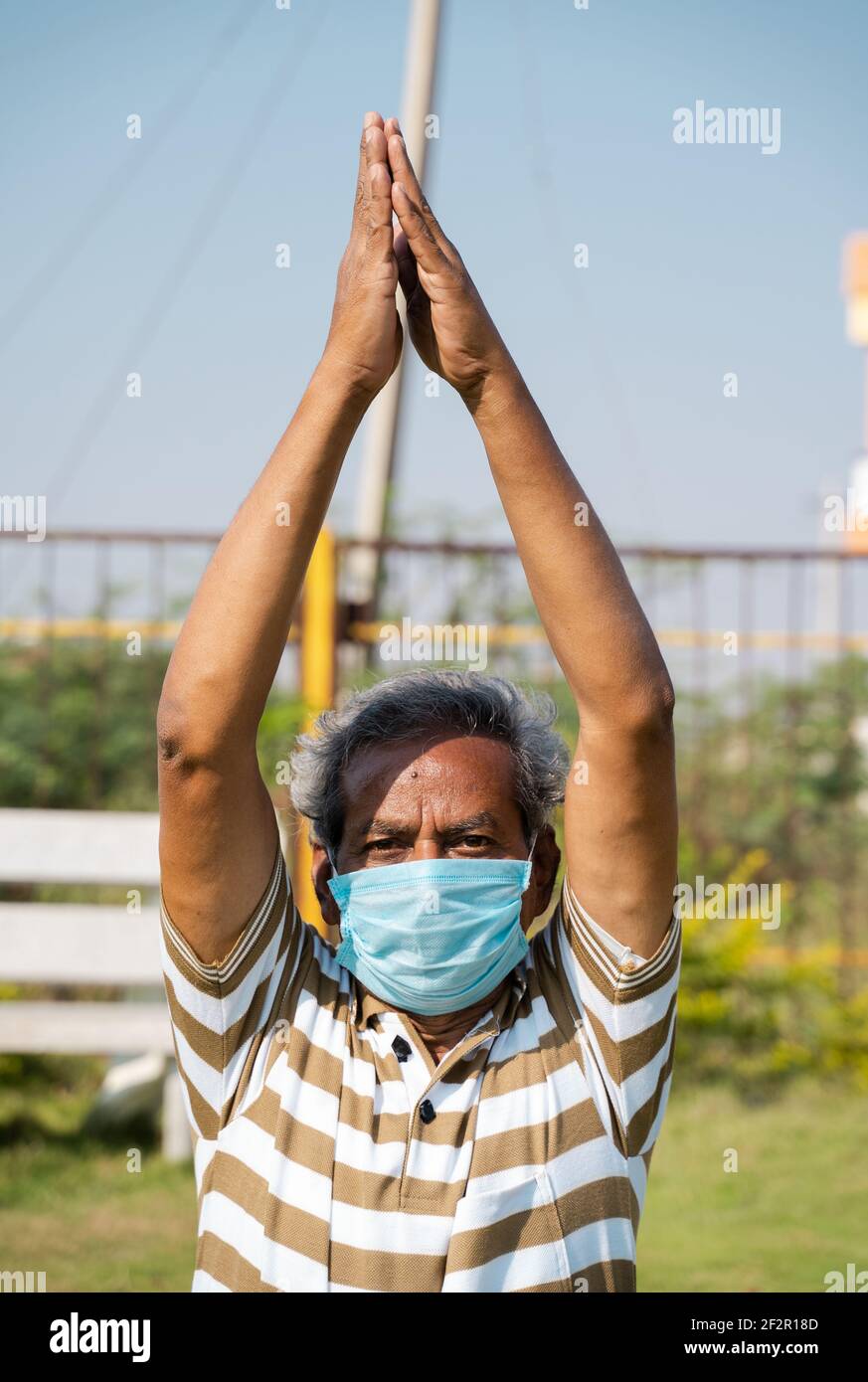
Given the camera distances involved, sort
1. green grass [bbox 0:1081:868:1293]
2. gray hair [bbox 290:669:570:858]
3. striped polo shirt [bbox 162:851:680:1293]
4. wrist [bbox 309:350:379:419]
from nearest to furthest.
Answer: striped polo shirt [bbox 162:851:680:1293]
wrist [bbox 309:350:379:419]
gray hair [bbox 290:669:570:858]
green grass [bbox 0:1081:868:1293]

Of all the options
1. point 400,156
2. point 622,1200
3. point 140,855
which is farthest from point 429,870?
point 140,855

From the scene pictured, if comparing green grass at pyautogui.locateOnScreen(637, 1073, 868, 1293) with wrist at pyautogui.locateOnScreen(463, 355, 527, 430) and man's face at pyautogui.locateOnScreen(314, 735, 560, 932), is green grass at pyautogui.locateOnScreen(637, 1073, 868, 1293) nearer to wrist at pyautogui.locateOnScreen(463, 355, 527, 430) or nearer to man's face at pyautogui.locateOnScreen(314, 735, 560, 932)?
man's face at pyautogui.locateOnScreen(314, 735, 560, 932)

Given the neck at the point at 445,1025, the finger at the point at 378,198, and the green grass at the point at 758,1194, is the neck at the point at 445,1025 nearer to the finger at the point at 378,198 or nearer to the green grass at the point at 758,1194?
the finger at the point at 378,198

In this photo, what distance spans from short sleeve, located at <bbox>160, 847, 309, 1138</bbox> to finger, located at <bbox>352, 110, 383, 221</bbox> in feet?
3.22

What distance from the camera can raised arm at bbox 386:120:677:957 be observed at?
1739 mm

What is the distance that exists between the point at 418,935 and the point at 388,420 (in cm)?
683

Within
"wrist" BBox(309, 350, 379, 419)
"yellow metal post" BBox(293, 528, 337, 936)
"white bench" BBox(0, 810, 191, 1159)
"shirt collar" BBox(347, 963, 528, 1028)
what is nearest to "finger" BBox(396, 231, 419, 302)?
"wrist" BBox(309, 350, 379, 419)

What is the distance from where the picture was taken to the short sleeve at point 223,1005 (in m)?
1.78

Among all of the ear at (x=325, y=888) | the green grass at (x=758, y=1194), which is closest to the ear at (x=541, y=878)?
the ear at (x=325, y=888)

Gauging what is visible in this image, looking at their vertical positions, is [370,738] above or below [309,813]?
above

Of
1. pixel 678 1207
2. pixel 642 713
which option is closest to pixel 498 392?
pixel 642 713

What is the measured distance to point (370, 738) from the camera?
6.50 feet

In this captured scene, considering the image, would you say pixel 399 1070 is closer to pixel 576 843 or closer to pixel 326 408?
pixel 576 843
